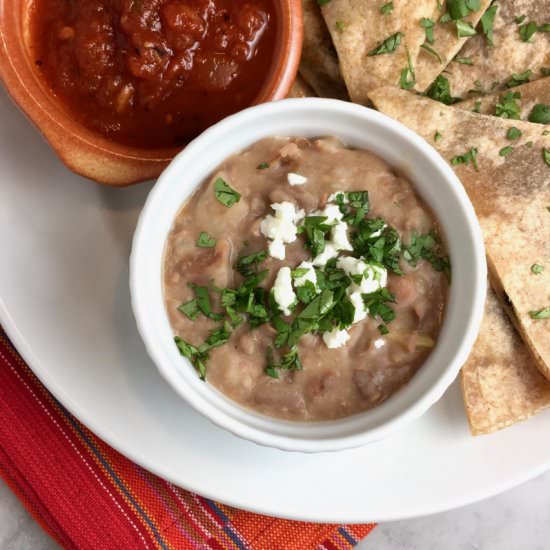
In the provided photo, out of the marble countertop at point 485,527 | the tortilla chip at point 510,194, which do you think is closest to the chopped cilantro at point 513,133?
the tortilla chip at point 510,194


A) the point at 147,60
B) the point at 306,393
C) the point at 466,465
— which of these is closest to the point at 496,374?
the point at 466,465

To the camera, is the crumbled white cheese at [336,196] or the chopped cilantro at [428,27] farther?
the chopped cilantro at [428,27]

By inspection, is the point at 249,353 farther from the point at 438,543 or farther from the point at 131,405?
the point at 438,543

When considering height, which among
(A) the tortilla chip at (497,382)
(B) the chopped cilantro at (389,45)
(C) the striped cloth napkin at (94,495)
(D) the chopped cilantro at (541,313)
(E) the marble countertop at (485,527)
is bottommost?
(E) the marble countertop at (485,527)

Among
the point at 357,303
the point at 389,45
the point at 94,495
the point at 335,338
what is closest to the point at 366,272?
the point at 357,303

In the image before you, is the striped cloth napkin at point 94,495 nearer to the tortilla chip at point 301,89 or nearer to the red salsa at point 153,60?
the red salsa at point 153,60

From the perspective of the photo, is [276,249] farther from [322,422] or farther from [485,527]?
[485,527]

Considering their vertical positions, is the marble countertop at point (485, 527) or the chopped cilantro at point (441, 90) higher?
the chopped cilantro at point (441, 90)

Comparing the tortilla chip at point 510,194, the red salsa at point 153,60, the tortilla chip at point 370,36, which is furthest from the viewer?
the tortilla chip at point 370,36
